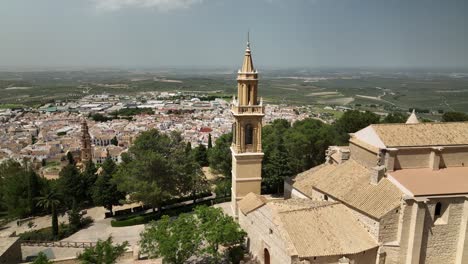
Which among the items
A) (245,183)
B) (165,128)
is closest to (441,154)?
(245,183)

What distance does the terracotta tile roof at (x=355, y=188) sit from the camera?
66.6 feet

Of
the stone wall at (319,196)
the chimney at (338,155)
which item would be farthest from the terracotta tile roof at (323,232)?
the chimney at (338,155)

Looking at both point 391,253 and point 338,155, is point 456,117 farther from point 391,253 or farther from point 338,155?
point 391,253

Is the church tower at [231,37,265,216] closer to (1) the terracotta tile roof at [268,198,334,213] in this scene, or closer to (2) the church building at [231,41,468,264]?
(2) the church building at [231,41,468,264]

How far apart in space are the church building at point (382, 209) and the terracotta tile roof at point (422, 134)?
67mm

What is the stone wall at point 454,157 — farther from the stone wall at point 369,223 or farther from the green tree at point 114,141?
the green tree at point 114,141

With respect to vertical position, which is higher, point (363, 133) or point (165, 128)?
point (363, 133)

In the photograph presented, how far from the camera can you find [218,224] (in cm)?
2272

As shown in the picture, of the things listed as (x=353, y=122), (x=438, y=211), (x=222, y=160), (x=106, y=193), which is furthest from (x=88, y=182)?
(x=438, y=211)

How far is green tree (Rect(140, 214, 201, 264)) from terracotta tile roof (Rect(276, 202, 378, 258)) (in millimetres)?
5807

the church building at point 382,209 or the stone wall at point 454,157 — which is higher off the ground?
the stone wall at point 454,157

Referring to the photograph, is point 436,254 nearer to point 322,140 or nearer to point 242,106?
point 242,106

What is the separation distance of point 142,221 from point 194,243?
14.0 m

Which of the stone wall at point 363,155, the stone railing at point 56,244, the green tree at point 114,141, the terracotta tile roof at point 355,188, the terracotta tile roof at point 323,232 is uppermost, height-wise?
the stone wall at point 363,155
